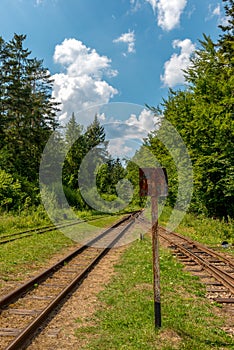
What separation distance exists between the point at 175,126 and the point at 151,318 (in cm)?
2460

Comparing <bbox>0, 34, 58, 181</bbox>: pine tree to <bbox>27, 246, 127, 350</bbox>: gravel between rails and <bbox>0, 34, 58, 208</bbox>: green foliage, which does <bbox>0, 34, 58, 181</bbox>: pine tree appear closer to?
<bbox>0, 34, 58, 208</bbox>: green foliage

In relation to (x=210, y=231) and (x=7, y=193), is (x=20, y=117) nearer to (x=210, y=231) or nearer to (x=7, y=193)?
(x=7, y=193)

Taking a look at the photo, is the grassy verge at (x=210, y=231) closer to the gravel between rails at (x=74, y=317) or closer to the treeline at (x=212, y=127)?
the treeline at (x=212, y=127)

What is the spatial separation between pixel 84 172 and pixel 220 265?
4338 cm

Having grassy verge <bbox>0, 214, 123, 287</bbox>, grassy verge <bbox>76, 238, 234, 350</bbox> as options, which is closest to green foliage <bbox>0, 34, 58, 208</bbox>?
grassy verge <bbox>0, 214, 123, 287</bbox>

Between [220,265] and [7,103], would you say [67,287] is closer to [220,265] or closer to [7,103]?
[220,265]

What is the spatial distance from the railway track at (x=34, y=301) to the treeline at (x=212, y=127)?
12533 millimetres

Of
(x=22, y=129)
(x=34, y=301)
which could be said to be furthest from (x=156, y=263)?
(x=22, y=129)

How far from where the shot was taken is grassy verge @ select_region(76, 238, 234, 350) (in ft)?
17.3

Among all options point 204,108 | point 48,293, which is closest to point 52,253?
point 48,293

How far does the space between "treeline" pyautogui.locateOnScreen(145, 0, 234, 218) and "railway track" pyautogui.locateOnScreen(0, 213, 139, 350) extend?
41.1 feet

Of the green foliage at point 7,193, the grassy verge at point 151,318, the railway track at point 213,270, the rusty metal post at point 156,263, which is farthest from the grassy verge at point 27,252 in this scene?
the green foliage at point 7,193

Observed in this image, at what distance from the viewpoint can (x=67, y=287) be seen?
8016 millimetres

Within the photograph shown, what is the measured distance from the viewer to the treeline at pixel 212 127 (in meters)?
20.5
